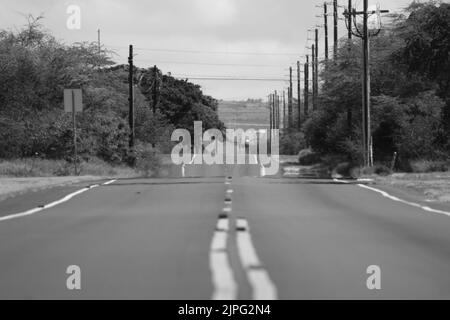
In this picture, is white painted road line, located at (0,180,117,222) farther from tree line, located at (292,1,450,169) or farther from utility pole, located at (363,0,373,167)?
tree line, located at (292,1,450,169)

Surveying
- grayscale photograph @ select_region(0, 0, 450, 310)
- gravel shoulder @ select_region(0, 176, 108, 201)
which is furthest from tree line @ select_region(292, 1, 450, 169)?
gravel shoulder @ select_region(0, 176, 108, 201)

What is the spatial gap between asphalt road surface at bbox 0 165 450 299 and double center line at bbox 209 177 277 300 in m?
0.01

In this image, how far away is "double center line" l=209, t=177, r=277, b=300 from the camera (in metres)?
7.72

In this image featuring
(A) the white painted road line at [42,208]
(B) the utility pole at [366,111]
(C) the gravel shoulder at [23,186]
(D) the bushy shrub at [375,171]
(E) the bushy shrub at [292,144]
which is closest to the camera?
(A) the white painted road line at [42,208]

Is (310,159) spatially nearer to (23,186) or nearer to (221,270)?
(23,186)

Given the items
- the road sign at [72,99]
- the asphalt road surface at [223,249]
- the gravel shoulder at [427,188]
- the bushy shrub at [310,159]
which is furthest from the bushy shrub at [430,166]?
the bushy shrub at [310,159]

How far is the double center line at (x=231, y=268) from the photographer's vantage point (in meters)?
7.72

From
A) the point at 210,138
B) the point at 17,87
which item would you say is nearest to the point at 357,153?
the point at 17,87

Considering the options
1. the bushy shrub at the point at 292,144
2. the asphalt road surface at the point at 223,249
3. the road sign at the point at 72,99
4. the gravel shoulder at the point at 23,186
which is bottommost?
the asphalt road surface at the point at 223,249

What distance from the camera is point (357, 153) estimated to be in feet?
155

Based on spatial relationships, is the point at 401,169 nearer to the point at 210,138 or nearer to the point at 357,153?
the point at 357,153

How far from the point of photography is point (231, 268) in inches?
357

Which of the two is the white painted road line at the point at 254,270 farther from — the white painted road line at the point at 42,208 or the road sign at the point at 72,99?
the road sign at the point at 72,99

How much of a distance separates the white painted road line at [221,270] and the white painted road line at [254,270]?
7.7 inches
